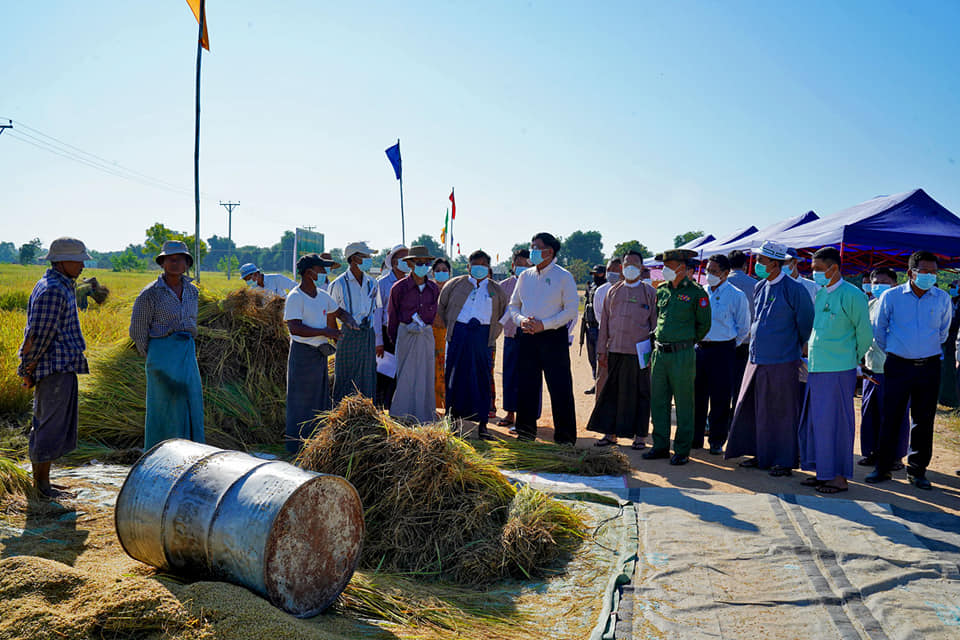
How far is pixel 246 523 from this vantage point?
2680 mm

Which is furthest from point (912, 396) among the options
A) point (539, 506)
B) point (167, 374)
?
point (167, 374)

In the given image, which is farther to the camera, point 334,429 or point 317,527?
point 334,429

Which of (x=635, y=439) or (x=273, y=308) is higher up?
(x=273, y=308)

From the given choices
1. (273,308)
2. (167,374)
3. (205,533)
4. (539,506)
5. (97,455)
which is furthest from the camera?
(273,308)

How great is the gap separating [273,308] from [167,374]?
8.24ft

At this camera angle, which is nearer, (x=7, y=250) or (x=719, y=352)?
Result: (x=719, y=352)

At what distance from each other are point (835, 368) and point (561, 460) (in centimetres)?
231

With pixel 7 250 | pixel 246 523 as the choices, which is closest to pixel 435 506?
pixel 246 523

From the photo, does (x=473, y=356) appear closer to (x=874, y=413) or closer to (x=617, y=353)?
(x=617, y=353)

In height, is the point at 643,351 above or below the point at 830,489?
above

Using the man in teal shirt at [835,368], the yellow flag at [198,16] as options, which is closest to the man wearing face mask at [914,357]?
the man in teal shirt at [835,368]

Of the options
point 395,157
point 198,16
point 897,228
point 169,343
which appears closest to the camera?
point 169,343

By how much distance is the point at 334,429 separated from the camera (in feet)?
13.6

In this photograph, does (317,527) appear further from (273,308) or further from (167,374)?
(273,308)
